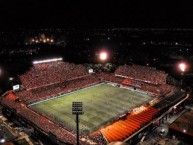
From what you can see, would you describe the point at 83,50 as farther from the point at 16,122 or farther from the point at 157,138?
the point at 157,138

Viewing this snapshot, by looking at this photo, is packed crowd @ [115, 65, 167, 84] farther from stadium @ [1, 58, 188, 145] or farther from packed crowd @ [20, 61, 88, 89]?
packed crowd @ [20, 61, 88, 89]

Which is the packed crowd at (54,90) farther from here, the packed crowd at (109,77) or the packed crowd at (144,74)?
the packed crowd at (144,74)

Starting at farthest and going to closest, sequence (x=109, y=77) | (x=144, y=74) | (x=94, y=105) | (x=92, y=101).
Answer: (x=109, y=77) → (x=144, y=74) → (x=92, y=101) → (x=94, y=105)

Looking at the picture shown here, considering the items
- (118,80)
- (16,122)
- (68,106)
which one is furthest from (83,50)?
(16,122)

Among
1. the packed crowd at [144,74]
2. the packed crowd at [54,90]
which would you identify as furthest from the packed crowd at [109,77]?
the packed crowd at [54,90]

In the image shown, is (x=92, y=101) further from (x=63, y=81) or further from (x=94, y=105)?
(x=63, y=81)

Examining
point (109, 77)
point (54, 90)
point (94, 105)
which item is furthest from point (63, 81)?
point (109, 77)

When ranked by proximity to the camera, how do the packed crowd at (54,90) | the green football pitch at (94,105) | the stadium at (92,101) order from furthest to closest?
the packed crowd at (54,90) → the green football pitch at (94,105) → the stadium at (92,101)
